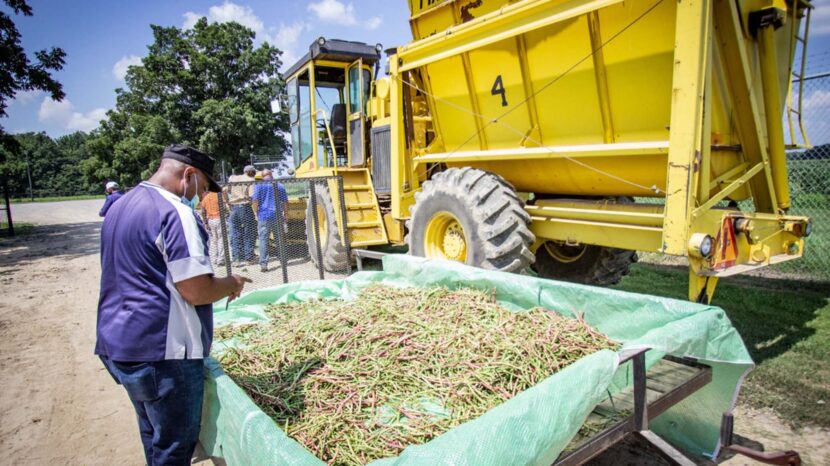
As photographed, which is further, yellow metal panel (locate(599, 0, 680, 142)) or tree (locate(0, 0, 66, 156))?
tree (locate(0, 0, 66, 156))

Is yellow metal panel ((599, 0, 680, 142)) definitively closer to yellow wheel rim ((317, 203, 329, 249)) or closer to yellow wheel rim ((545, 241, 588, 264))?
yellow wheel rim ((545, 241, 588, 264))

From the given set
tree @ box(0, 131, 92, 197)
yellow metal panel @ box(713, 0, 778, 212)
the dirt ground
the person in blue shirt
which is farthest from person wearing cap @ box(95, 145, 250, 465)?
tree @ box(0, 131, 92, 197)

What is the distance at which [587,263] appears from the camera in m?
5.43

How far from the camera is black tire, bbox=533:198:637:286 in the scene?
5336 mm

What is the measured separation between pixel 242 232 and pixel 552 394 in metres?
5.73

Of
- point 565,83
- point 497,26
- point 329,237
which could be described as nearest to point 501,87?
point 497,26

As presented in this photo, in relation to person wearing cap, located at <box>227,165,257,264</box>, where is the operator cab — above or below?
above

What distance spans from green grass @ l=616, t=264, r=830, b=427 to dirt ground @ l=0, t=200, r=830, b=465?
0.26 meters

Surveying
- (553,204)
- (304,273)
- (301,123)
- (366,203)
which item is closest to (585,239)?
(553,204)

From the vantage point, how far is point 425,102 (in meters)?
6.01

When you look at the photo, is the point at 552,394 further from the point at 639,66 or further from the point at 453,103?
the point at 453,103

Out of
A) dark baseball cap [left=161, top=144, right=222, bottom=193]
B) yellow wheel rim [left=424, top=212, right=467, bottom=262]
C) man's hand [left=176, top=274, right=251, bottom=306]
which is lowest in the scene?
yellow wheel rim [left=424, top=212, right=467, bottom=262]

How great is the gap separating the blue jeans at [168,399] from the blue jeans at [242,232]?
4537 millimetres

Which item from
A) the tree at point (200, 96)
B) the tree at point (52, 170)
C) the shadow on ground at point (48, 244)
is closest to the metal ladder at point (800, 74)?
the shadow on ground at point (48, 244)
